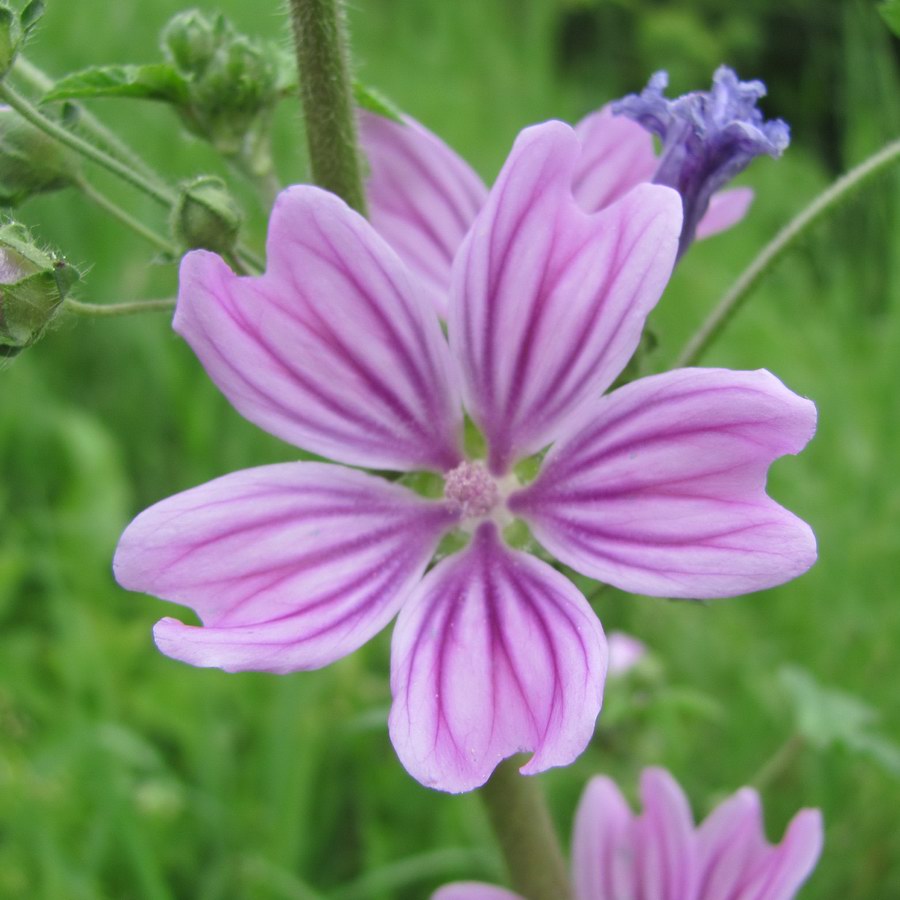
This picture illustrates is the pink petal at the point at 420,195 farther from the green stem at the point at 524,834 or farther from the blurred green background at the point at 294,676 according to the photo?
the green stem at the point at 524,834

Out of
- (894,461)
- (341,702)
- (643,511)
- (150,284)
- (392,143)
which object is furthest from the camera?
(150,284)

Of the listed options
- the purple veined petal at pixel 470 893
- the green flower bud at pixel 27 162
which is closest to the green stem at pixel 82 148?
the green flower bud at pixel 27 162

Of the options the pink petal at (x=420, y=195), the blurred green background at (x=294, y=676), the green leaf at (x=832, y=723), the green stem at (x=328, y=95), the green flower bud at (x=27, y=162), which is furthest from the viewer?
the blurred green background at (x=294, y=676)

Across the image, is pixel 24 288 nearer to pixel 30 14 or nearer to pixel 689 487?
pixel 30 14

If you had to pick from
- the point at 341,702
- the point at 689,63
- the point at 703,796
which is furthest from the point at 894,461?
the point at 689,63

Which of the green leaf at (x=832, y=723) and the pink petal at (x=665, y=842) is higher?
the green leaf at (x=832, y=723)

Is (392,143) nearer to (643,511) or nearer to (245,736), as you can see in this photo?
(643,511)

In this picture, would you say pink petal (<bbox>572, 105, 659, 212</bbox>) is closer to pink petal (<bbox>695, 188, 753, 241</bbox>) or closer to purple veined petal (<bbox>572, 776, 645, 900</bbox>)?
pink petal (<bbox>695, 188, 753, 241</bbox>)
